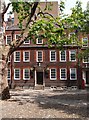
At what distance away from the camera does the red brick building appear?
159ft

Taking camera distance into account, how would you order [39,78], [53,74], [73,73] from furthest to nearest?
[39,78]
[53,74]
[73,73]

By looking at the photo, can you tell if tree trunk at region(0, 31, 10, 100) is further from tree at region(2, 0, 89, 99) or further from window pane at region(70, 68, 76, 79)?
window pane at region(70, 68, 76, 79)

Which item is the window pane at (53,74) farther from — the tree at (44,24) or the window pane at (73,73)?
the tree at (44,24)

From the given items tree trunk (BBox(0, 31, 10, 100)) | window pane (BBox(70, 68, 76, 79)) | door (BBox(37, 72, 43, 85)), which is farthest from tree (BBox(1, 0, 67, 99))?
door (BBox(37, 72, 43, 85))

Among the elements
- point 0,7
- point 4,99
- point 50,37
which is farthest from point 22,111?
point 0,7

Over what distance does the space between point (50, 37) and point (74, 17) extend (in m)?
2.43

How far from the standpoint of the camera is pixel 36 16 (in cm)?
2209

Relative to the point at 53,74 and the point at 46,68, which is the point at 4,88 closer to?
the point at 46,68

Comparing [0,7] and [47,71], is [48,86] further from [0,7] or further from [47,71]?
[0,7]

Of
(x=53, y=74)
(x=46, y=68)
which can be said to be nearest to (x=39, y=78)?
(x=46, y=68)

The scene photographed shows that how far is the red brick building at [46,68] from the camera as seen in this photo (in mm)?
48562

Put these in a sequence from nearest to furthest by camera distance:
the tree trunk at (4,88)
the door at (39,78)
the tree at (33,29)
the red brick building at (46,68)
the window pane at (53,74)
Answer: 1. the tree at (33,29)
2. the tree trunk at (4,88)
3. the red brick building at (46,68)
4. the window pane at (53,74)
5. the door at (39,78)

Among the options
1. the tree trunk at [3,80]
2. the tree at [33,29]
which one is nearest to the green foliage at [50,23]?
the tree at [33,29]

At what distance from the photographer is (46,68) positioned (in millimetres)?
48625
